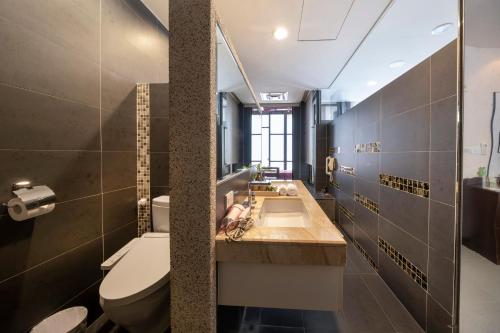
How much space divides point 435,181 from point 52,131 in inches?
95.3

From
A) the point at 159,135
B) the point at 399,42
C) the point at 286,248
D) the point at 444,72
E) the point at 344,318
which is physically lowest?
the point at 344,318

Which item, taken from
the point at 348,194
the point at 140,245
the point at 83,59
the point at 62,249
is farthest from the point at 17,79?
A: the point at 348,194

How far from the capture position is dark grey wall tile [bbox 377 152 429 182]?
4.76ft

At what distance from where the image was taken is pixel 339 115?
342cm

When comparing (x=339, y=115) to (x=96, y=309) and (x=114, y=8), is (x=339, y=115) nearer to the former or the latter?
(x=114, y=8)

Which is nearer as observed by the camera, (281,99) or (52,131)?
(52,131)

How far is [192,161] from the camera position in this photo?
0.87 meters

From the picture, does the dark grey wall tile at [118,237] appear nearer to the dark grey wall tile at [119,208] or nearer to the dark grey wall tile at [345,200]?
the dark grey wall tile at [119,208]

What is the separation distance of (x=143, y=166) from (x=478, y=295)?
2.60m

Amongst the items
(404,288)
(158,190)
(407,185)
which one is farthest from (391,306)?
(158,190)

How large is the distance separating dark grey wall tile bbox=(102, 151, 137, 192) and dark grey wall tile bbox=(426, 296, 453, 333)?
2.47 metres

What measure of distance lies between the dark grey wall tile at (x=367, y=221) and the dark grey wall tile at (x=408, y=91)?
1039 mm

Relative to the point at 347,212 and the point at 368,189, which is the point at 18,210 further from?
the point at 347,212

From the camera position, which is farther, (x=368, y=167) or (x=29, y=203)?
(x=368, y=167)
